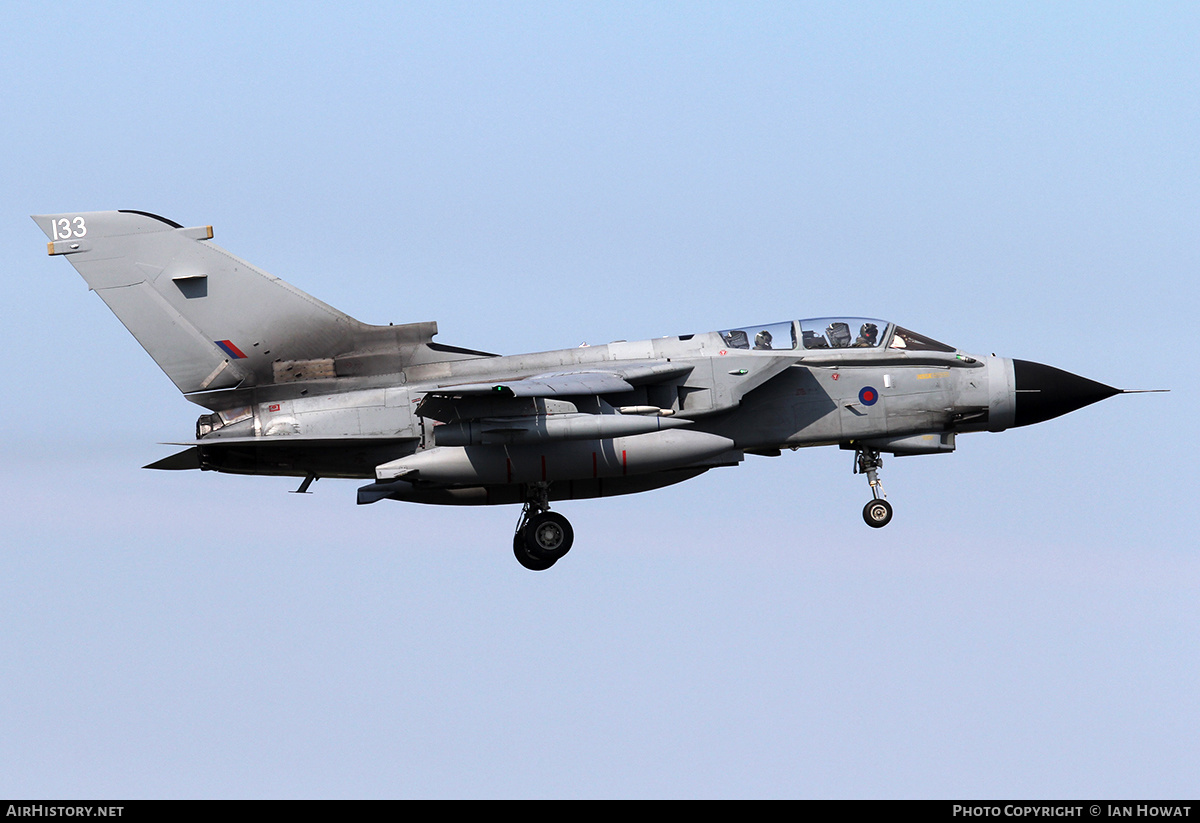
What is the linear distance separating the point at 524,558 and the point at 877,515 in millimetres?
5057

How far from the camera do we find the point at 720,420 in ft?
72.1

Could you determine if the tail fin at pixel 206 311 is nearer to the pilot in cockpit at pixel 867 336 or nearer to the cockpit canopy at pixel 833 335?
the cockpit canopy at pixel 833 335

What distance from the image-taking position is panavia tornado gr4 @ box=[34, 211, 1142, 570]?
2109 cm

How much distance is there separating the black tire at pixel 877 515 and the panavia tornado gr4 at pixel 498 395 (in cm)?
3

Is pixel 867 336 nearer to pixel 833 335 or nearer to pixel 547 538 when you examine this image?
pixel 833 335

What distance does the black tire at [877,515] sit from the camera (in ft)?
73.8

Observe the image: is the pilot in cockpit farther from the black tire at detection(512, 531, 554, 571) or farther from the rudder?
the rudder

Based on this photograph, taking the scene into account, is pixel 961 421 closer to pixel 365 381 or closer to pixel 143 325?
pixel 365 381

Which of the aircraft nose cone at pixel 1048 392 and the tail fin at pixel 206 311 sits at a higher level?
the tail fin at pixel 206 311

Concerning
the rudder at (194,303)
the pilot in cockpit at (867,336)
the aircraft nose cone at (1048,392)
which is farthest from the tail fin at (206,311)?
the aircraft nose cone at (1048,392)

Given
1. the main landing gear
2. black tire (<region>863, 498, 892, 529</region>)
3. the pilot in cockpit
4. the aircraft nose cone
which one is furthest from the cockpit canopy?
the main landing gear

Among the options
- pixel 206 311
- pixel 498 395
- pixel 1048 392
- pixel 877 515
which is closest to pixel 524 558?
pixel 498 395
